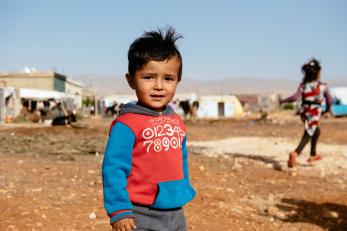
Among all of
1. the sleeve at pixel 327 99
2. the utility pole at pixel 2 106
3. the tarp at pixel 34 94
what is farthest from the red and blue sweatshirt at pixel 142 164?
the tarp at pixel 34 94

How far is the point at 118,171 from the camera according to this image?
90.3 inches

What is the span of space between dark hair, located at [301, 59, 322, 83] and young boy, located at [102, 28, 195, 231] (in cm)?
574

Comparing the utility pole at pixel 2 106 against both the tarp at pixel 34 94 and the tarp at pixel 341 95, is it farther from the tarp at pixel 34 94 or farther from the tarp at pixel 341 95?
the tarp at pixel 341 95

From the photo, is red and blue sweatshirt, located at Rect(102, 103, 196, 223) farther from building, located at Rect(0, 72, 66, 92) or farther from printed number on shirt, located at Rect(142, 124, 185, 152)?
building, located at Rect(0, 72, 66, 92)

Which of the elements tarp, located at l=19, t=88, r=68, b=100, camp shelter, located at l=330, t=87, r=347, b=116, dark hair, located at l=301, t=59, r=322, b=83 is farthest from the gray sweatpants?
camp shelter, located at l=330, t=87, r=347, b=116

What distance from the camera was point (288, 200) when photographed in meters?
5.75

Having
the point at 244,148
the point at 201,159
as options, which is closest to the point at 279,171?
the point at 201,159

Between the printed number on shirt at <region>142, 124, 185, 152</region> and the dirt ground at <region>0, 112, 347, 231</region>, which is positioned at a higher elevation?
the printed number on shirt at <region>142, 124, 185, 152</region>

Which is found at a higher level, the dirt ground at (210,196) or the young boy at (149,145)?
the young boy at (149,145)

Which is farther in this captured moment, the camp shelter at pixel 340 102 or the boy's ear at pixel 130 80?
the camp shelter at pixel 340 102

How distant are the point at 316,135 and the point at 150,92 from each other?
6.23 meters

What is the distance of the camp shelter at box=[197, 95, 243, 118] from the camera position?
48406 millimetres

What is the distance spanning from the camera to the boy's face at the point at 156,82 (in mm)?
2396

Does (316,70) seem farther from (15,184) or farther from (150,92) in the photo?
(150,92)
